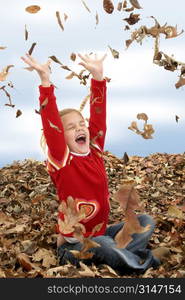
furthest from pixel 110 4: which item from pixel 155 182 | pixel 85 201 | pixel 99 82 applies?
pixel 155 182

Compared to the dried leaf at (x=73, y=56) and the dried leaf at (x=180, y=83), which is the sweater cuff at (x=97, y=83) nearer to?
the dried leaf at (x=73, y=56)

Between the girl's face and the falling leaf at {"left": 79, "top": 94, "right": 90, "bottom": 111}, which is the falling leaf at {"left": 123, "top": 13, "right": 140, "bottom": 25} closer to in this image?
the falling leaf at {"left": 79, "top": 94, "right": 90, "bottom": 111}

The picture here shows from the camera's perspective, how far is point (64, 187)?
4.40 metres

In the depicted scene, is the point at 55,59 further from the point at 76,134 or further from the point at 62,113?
the point at 76,134

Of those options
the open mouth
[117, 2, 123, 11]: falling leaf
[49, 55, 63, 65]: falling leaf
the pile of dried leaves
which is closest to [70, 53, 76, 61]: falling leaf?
[49, 55, 63, 65]: falling leaf

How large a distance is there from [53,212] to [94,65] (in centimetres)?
216

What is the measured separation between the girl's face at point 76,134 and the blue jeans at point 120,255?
73 cm

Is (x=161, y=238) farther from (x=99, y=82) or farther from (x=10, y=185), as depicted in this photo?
(x=10, y=185)

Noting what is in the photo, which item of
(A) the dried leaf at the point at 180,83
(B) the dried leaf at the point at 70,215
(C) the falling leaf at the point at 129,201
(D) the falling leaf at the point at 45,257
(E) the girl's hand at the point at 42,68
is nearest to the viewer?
(C) the falling leaf at the point at 129,201

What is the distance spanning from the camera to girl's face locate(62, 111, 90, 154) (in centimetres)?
447

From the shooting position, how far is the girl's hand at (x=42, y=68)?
4.23m

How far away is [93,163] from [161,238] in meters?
1.19

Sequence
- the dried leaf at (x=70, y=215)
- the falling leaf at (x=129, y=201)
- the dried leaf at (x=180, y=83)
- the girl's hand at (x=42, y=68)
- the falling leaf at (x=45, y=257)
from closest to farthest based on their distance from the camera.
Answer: the falling leaf at (x=129, y=201)
the dried leaf at (x=70, y=215)
the girl's hand at (x=42, y=68)
the dried leaf at (x=180, y=83)
the falling leaf at (x=45, y=257)

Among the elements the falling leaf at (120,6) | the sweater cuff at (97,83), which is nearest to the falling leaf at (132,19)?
the falling leaf at (120,6)
